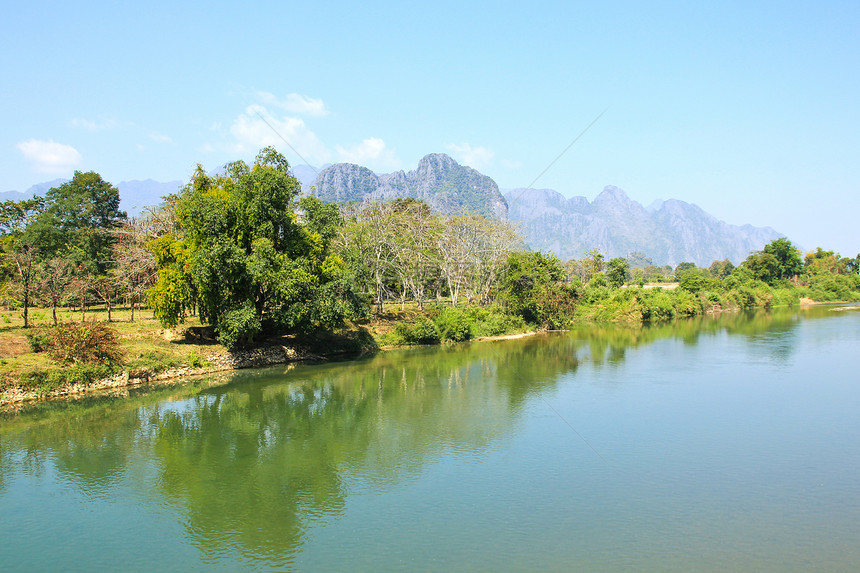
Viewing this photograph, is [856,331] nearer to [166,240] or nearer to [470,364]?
[470,364]

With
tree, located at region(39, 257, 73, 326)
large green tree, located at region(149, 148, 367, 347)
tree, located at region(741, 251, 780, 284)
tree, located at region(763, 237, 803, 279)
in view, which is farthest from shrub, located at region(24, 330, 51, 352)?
tree, located at region(763, 237, 803, 279)

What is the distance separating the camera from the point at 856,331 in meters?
40.6

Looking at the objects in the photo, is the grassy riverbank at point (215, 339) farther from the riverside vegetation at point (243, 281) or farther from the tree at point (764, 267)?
the tree at point (764, 267)

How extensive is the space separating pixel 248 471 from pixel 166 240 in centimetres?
1557

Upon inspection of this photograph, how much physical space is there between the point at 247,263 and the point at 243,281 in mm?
934

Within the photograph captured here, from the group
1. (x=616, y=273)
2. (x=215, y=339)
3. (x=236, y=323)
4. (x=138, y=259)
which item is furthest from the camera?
(x=616, y=273)

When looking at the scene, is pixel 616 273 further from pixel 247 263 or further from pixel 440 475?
pixel 440 475

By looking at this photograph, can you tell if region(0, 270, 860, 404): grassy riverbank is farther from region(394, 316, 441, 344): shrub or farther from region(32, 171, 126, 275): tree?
region(32, 171, 126, 275): tree

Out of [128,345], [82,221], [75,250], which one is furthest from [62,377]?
[82,221]

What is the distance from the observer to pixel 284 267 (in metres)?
25.0

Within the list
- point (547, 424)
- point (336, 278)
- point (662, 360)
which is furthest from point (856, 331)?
point (336, 278)

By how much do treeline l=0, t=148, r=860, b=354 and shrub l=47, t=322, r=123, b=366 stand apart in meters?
2.71

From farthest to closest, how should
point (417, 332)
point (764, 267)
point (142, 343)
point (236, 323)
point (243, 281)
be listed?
1. point (764, 267)
2. point (417, 332)
3. point (142, 343)
4. point (243, 281)
5. point (236, 323)

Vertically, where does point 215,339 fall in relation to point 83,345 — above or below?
below
